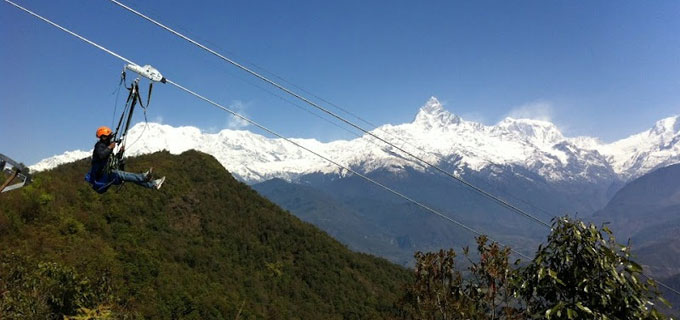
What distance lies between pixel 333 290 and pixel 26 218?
5512 centimetres

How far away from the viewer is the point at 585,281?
9.90 metres

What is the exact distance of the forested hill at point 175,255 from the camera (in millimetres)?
34406

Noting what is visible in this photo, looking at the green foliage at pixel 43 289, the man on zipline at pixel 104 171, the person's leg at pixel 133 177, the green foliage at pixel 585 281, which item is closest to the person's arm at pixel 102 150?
the man on zipline at pixel 104 171

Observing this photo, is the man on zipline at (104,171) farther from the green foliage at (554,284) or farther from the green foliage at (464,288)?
the green foliage at (554,284)

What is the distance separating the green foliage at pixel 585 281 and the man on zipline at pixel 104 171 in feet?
44.7

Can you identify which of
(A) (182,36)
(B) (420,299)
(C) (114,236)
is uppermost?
(A) (182,36)

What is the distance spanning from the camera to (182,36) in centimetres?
1650

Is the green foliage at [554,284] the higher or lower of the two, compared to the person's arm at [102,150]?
higher

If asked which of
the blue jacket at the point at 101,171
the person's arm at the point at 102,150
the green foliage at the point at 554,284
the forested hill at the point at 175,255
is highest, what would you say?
the green foliage at the point at 554,284

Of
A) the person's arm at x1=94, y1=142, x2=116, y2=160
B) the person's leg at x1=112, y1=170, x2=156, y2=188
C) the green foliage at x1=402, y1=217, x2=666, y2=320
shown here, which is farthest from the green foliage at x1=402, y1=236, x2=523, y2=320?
the person's arm at x1=94, y1=142, x2=116, y2=160

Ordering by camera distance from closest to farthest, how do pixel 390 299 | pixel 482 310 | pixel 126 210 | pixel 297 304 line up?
pixel 482 310, pixel 126 210, pixel 297 304, pixel 390 299

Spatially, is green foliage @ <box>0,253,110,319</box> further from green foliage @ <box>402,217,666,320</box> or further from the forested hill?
green foliage @ <box>402,217,666,320</box>

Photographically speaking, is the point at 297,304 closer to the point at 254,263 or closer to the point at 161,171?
the point at 254,263

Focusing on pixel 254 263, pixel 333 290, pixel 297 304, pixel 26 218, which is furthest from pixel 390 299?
pixel 26 218
